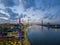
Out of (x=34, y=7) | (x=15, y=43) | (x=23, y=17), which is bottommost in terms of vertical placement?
(x=15, y=43)

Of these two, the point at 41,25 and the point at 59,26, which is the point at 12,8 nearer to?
the point at 41,25

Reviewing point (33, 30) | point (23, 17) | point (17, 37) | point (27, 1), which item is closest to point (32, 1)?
point (27, 1)

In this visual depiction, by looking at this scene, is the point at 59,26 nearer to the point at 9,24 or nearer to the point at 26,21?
the point at 26,21

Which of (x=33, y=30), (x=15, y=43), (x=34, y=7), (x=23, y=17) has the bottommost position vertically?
(x=15, y=43)

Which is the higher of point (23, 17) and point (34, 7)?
point (34, 7)

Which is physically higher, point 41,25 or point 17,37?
point 41,25
